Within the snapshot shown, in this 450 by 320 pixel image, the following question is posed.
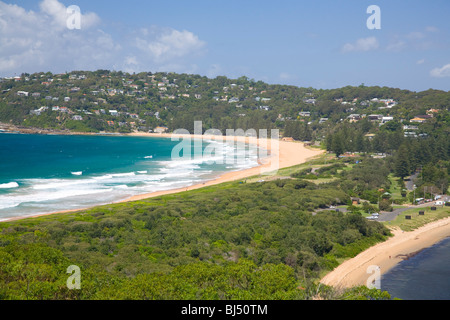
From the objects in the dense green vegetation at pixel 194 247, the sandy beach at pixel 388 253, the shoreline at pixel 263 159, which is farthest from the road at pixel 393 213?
the shoreline at pixel 263 159

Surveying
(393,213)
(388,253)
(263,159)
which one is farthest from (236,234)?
(263,159)

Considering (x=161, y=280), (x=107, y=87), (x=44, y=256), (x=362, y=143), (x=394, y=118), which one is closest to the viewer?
(x=161, y=280)

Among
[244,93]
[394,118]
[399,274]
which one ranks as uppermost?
[244,93]

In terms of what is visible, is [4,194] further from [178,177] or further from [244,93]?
[244,93]

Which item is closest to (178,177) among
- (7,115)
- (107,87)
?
(7,115)

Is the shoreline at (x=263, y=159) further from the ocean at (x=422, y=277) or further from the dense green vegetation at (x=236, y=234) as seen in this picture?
the ocean at (x=422, y=277)

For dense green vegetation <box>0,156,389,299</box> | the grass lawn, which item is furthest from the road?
dense green vegetation <box>0,156,389,299</box>

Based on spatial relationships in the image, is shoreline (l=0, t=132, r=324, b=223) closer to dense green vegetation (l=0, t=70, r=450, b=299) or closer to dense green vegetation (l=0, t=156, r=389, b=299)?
dense green vegetation (l=0, t=70, r=450, b=299)
